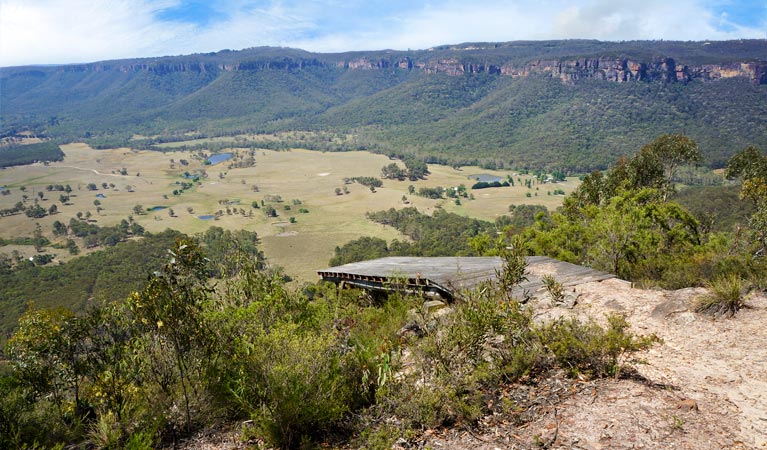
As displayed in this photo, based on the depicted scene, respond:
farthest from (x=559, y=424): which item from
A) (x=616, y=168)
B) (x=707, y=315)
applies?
(x=616, y=168)

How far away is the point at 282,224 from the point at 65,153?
148304 millimetres

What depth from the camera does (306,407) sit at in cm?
705

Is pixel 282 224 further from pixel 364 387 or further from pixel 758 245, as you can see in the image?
pixel 364 387

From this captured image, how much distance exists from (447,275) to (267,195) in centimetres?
10065

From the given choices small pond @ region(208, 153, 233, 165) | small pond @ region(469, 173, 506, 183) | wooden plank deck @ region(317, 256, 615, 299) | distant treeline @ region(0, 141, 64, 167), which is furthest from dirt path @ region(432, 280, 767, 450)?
distant treeline @ region(0, 141, 64, 167)

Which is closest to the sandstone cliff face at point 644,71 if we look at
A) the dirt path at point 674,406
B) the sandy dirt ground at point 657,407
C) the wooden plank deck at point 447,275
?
the wooden plank deck at point 447,275

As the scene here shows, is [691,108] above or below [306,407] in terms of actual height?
above

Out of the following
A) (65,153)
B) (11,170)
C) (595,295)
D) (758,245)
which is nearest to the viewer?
(595,295)

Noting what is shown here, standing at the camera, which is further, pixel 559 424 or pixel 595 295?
pixel 595 295

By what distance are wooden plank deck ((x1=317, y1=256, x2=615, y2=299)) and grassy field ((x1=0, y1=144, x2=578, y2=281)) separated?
3989 cm

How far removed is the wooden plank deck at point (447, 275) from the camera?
1324cm

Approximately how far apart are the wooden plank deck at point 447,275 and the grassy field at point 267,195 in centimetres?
3989

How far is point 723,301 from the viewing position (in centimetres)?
1012

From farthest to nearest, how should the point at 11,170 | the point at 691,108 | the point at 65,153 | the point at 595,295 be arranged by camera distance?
the point at 65,153, the point at 11,170, the point at 691,108, the point at 595,295
